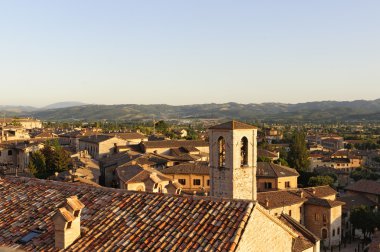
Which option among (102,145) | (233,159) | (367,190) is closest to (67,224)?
(233,159)

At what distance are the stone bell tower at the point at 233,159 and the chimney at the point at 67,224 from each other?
15886mm

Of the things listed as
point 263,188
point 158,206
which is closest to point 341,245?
point 263,188

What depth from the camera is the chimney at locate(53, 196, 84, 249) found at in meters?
9.96

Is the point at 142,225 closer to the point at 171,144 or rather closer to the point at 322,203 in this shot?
the point at 322,203

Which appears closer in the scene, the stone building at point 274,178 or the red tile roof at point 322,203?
the red tile roof at point 322,203

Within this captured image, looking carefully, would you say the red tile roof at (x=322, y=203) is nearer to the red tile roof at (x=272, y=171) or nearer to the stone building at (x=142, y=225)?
the red tile roof at (x=272, y=171)

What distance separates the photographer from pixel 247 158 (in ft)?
85.4

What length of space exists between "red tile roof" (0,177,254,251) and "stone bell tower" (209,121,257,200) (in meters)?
13.6

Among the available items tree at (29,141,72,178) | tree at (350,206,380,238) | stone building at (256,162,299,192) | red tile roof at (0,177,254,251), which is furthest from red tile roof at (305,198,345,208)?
red tile roof at (0,177,254,251)

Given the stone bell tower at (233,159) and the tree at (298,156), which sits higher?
the stone bell tower at (233,159)

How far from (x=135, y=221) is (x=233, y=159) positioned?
15.2m

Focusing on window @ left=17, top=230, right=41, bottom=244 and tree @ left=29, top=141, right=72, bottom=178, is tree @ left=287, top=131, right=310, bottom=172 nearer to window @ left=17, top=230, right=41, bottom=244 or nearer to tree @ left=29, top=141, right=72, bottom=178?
tree @ left=29, top=141, right=72, bottom=178

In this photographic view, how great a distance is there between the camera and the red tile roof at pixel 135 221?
9.70 metres

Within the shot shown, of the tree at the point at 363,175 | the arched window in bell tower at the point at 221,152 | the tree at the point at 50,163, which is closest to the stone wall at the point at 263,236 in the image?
the arched window in bell tower at the point at 221,152
